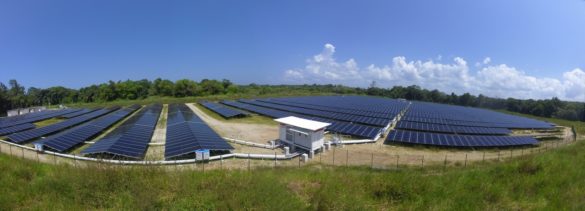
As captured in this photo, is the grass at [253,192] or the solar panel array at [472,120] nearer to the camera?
the grass at [253,192]

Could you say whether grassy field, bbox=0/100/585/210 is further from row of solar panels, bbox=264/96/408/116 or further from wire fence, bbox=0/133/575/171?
row of solar panels, bbox=264/96/408/116

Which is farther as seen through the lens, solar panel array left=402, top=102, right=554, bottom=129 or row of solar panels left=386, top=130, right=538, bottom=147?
solar panel array left=402, top=102, right=554, bottom=129

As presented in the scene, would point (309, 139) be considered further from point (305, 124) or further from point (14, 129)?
point (14, 129)

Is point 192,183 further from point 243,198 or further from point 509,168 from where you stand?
point 509,168

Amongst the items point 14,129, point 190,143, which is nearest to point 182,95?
point 14,129

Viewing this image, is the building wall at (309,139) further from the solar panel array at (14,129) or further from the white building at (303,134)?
the solar panel array at (14,129)

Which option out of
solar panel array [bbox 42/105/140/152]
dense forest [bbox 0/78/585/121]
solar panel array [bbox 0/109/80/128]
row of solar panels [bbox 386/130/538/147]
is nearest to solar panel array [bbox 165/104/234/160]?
solar panel array [bbox 42/105/140/152]

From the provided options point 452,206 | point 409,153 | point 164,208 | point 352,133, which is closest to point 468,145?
point 409,153

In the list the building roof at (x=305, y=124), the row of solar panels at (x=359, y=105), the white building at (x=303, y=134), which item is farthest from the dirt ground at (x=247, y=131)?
the row of solar panels at (x=359, y=105)
